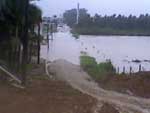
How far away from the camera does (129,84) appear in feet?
103

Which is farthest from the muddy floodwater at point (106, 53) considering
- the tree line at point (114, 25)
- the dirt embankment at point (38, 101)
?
the tree line at point (114, 25)

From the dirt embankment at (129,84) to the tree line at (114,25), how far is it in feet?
428

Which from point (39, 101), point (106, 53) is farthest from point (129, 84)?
point (106, 53)

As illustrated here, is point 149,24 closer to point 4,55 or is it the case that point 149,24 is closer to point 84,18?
point 84,18

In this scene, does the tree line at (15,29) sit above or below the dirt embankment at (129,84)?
above

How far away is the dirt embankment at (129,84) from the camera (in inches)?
1161

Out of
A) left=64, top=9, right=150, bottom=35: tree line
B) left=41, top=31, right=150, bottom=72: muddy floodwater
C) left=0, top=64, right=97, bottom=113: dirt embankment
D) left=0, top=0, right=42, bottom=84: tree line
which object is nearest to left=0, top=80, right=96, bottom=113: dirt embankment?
left=0, top=64, right=97, bottom=113: dirt embankment

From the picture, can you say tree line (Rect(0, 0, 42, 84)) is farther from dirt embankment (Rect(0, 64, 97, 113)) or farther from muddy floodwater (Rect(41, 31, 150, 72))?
muddy floodwater (Rect(41, 31, 150, 72))

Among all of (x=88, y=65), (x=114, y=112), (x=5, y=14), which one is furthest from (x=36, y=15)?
(x=88, y=65)

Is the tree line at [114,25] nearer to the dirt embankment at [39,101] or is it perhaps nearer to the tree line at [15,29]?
the tree line at [15,29]

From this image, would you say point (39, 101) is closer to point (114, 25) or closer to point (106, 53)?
point (106, 53)

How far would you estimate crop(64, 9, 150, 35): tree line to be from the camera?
6526 inches

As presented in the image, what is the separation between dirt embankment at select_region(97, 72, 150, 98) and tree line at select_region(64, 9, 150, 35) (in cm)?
13057

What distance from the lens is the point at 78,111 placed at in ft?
57.1
